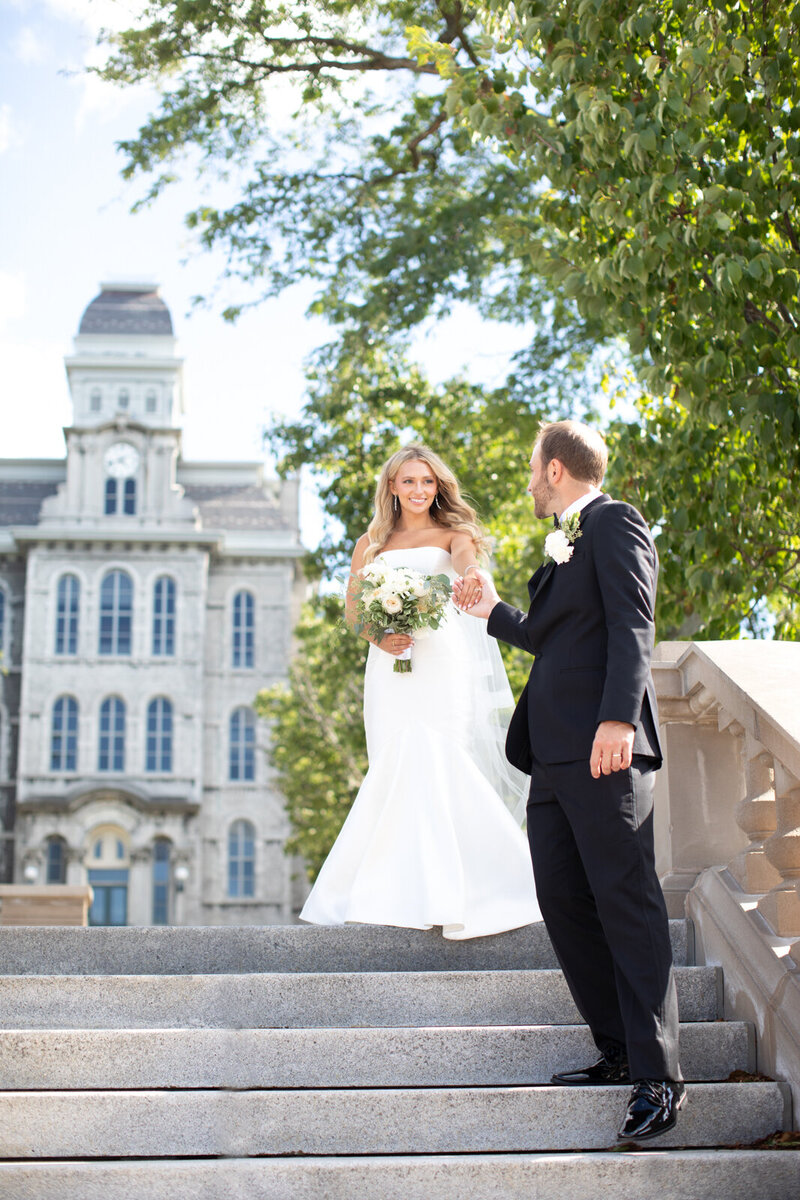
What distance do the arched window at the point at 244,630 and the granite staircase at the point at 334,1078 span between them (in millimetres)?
36004

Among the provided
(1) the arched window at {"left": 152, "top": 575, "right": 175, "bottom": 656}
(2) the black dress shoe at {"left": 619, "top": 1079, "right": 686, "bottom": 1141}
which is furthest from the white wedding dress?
(1) the arched window at {"left": 152, "top": 575, "right": 175, "bottom": 656}

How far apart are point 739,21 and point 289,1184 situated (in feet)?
16.3

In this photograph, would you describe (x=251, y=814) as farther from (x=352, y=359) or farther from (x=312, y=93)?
(x=312, y=93)

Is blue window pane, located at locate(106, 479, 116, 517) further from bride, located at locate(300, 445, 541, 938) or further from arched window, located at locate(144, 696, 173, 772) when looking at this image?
bride, located at locate(300, 445, 541, 938)

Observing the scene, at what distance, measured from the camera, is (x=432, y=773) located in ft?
18.3

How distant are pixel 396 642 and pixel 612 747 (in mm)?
2283

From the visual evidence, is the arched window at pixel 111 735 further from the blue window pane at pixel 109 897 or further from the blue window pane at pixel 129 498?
the blue window pane at pixel 129 498

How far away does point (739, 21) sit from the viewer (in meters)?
5.56

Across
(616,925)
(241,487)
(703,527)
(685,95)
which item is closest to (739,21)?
(685,95)

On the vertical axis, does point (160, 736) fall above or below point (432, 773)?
above

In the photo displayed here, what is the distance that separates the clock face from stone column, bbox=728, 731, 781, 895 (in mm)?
38078

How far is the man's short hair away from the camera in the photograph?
13.7 feet

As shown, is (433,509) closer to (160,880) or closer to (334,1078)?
(334,1078)

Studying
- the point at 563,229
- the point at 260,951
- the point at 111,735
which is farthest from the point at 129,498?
the point at 260,951
